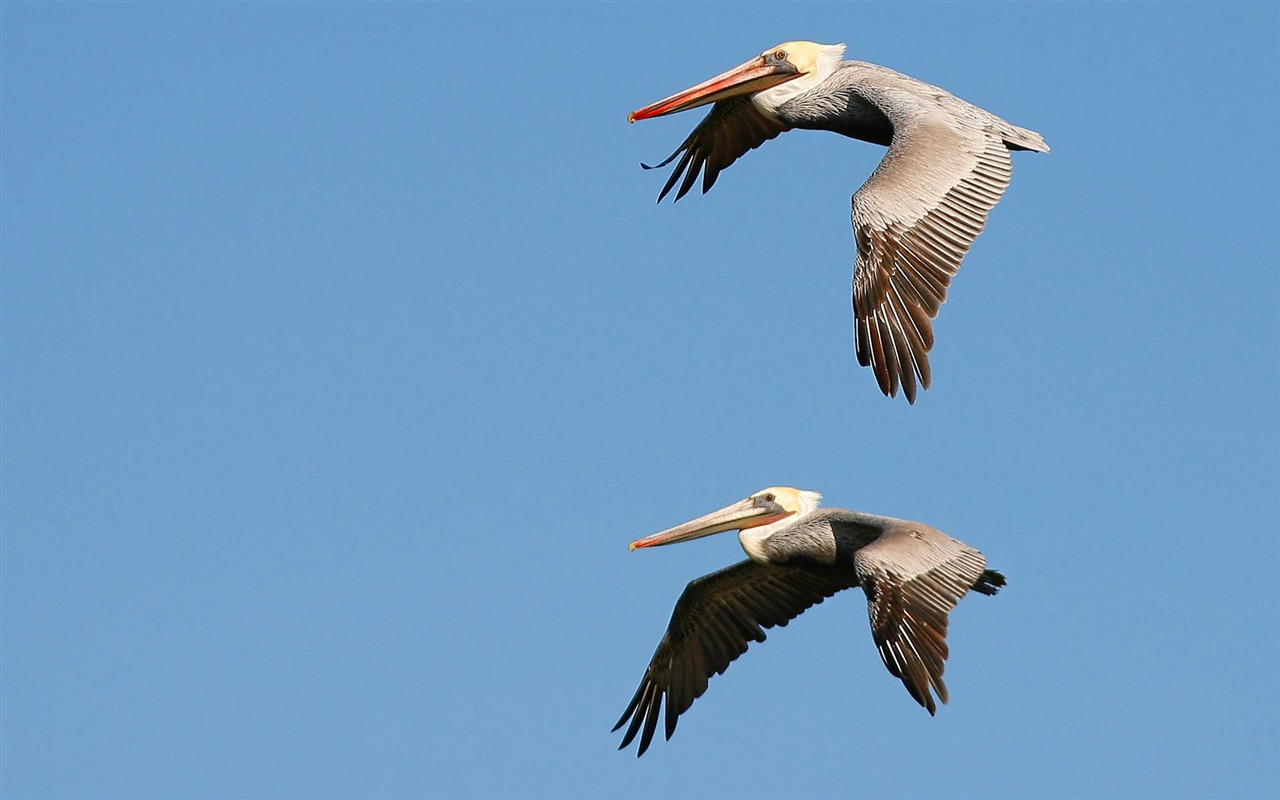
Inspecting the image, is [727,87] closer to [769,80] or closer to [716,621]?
[769,80]

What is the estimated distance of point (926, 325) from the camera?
45.1 feet

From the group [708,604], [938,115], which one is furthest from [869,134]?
[708,604]

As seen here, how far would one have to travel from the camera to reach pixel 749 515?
16.5 metres

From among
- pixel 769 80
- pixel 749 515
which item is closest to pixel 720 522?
pixel 749 515

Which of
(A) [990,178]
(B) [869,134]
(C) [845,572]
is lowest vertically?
(C) [845,572]

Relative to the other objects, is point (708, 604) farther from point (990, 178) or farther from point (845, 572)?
point (990, 178)

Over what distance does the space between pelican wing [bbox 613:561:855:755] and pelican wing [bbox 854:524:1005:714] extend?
224 cm

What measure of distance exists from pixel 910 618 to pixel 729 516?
3270 mm

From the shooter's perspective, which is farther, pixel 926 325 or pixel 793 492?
pixel 793 492

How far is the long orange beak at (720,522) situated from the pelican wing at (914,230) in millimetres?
2820

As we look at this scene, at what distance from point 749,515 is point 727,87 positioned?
301cm

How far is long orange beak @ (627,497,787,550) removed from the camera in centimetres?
1644

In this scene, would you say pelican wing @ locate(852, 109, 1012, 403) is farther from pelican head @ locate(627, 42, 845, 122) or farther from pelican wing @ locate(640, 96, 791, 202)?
pelican wing @ locate(640, 96, 791, 202)

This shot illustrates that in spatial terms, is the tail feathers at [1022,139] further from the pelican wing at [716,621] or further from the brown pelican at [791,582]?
the pelican wing at [716,621]
